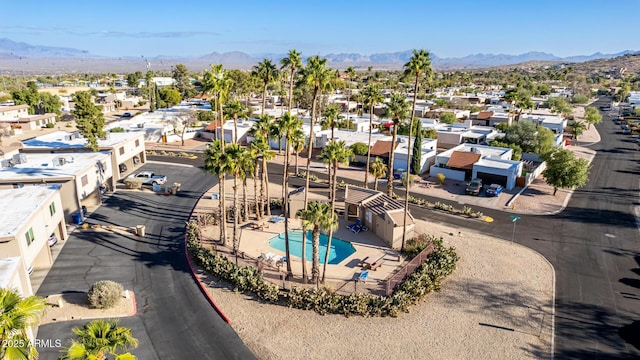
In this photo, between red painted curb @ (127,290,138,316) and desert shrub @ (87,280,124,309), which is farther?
red painted curb @ (127,290,138,316)

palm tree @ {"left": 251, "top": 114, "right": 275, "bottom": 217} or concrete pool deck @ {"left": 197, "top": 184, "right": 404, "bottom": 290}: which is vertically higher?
palm tree @ {"left": 251, "top": 114, "right": 275, "bottom": 217}

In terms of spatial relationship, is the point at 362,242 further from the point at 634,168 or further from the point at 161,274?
the point at 634,168

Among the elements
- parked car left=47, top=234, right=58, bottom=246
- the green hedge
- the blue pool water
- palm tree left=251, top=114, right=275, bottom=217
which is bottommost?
the blue pool water

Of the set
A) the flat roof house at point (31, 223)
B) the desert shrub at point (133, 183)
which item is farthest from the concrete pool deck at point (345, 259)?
the flat roof house at point (31, 223)

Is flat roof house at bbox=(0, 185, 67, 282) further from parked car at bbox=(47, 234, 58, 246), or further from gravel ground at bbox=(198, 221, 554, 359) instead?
gravel ground at bbox=(198, 221, 554, 359)

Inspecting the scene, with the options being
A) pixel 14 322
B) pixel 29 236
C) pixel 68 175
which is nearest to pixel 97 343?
pixel 14 322

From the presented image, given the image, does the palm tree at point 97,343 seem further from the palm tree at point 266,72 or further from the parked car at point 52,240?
the palm tree at point 266,72

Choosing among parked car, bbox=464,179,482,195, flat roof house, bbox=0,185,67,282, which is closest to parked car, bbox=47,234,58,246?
flat roof house, bbox=0,185,67,282
